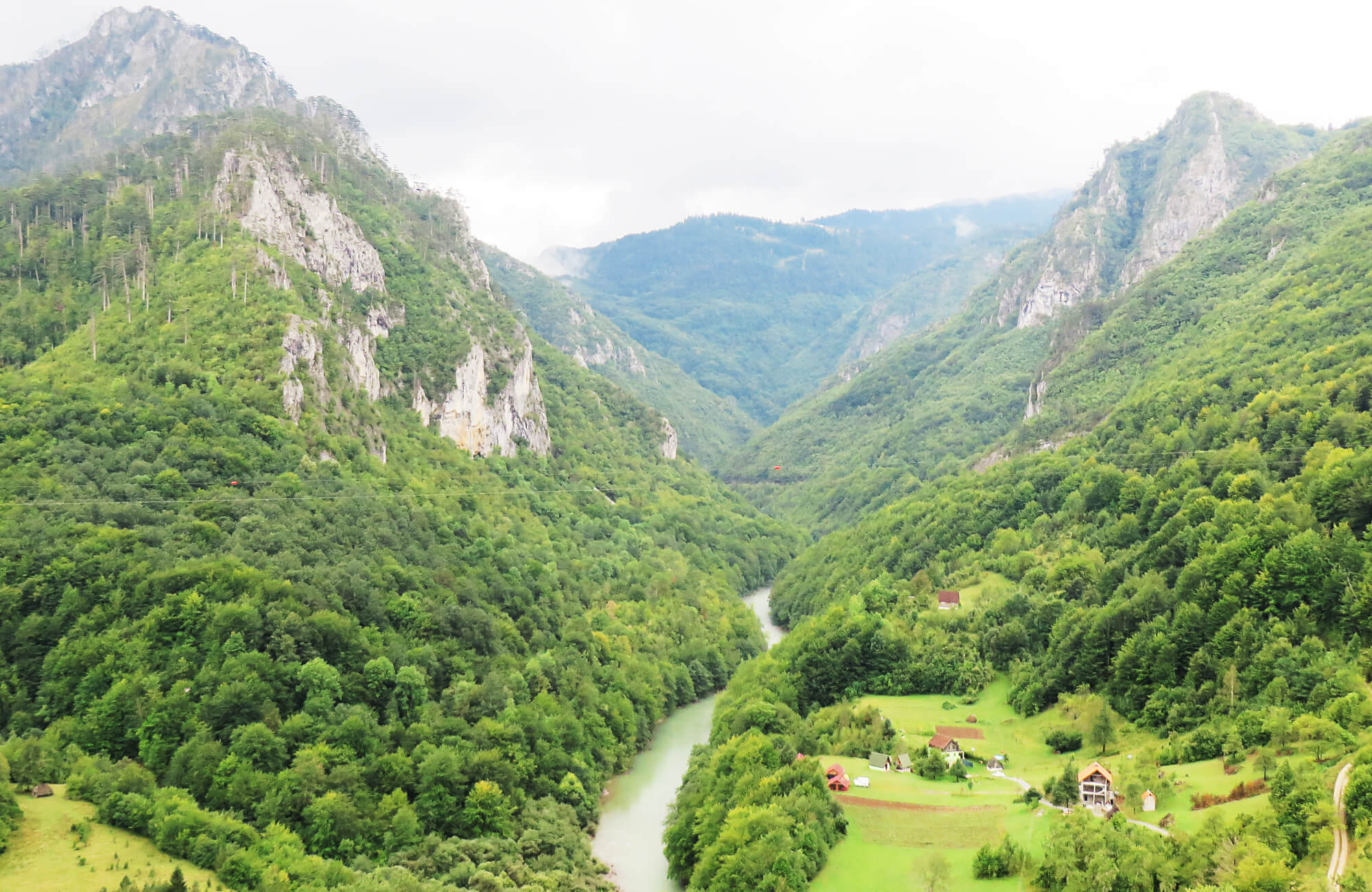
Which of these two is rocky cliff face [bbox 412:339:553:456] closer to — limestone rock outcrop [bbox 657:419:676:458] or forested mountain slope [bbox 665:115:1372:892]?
limestone rock outcrop [bbox 657:419:676:458]

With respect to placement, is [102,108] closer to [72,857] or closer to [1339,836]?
[72,857]

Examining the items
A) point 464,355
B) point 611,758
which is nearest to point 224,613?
point 611,758

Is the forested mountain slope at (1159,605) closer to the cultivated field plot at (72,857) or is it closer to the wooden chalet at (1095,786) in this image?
the wooden chalet at (1095,786)

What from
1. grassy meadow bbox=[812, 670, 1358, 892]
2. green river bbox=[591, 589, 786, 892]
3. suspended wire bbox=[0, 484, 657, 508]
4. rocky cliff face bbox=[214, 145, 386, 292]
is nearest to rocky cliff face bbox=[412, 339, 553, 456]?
suspended wire bbox=[0, 484, 657, 508]

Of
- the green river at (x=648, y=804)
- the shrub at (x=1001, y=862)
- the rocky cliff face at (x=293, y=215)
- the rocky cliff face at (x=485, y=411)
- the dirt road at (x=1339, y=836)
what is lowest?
the green river at (x=648, y=804)

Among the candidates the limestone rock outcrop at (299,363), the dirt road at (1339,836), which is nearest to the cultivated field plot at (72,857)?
the limestone rock outcrop at (299,363)

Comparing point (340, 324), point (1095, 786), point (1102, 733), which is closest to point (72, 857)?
point (1095, 786)

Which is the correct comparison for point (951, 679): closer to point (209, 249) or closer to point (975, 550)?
point (975, 550)
